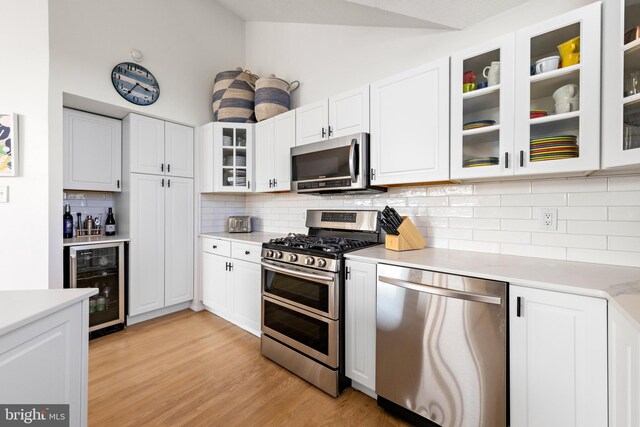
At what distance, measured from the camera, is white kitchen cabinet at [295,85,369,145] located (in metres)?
2.15

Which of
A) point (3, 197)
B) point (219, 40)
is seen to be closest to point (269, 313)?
point (3, 197)

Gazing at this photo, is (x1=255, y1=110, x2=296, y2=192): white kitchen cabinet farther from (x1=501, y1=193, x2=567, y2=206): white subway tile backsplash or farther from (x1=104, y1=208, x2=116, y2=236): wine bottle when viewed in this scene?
(x1=501, y1=193, x2=567, y2=206): white subway tile backsplash

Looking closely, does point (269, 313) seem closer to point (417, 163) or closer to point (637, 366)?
point (417, 163)

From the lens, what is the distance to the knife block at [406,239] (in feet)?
6.34

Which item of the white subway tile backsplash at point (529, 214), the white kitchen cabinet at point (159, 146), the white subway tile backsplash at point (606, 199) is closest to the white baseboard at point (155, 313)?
the white kitchen cabinet at point (159, 146)

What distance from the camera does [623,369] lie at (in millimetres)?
908

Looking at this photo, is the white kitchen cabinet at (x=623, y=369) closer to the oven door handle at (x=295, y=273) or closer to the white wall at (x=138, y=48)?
the oven door handle at (x=295, y=273)

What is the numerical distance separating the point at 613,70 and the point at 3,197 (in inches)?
151

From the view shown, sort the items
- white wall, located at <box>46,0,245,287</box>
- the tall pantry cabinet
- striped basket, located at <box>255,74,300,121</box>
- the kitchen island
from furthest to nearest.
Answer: striped basket, located at <box>255,74,300,121</box> < the tall pantry cabinet < white wall, located at <box>46,0,245,287</box> < the kitchen island

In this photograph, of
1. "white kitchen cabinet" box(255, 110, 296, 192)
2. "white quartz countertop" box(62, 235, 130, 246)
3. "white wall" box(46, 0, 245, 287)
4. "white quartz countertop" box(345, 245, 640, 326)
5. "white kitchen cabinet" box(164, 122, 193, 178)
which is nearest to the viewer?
"white quartz countertop" box(345, 245, 640, 326)

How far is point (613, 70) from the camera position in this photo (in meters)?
1.23

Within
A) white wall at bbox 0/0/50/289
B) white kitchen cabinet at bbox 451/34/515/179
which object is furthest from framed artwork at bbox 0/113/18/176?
white kitchen cabinet at bbox 451/34/515/179

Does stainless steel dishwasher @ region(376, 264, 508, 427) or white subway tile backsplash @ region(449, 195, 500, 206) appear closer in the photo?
stainless steel dishwasher @ region(376, 264, 508, 427)

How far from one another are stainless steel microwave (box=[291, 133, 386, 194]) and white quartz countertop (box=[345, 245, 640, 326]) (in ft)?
1.89
